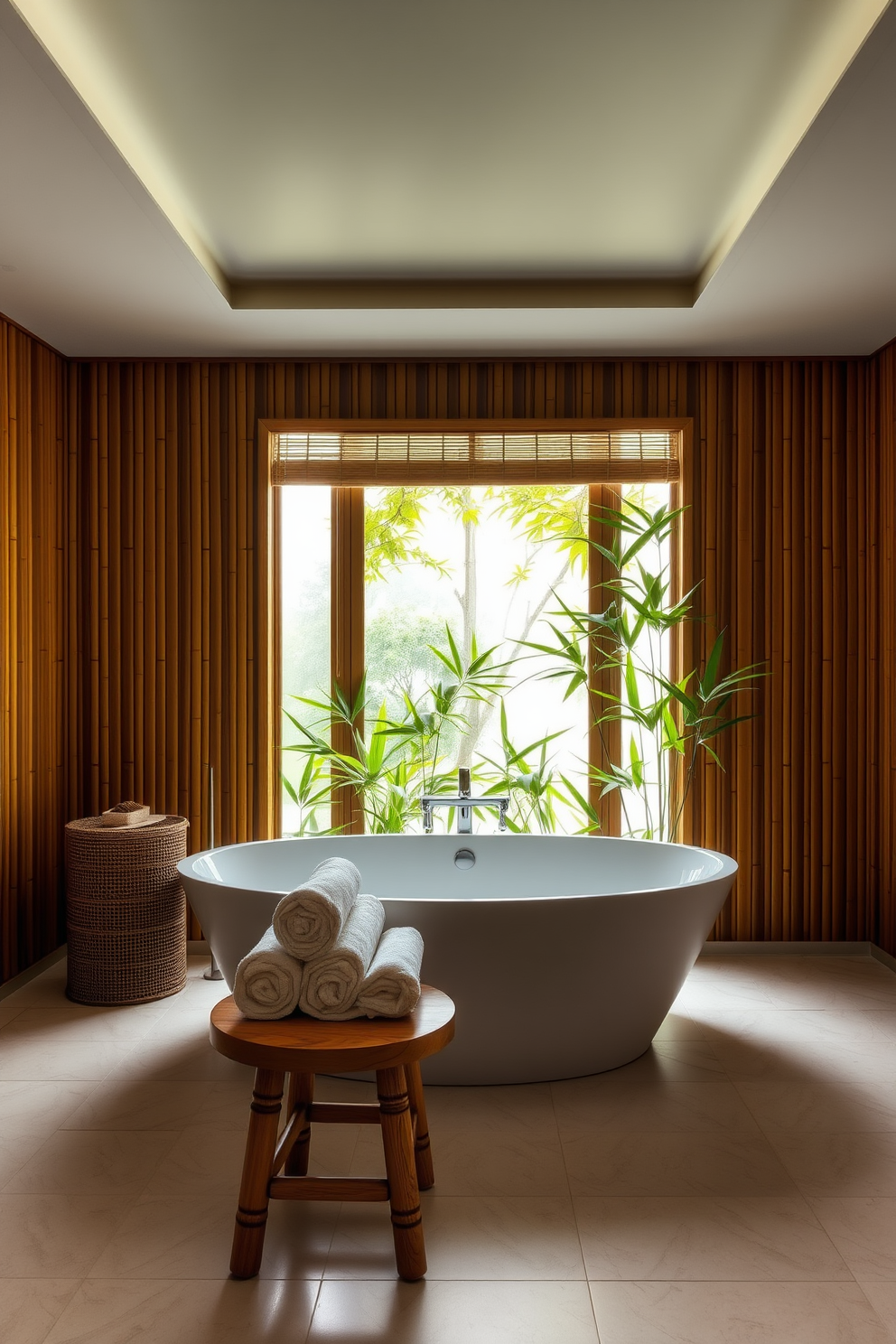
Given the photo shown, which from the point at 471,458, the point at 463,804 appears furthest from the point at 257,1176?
the point at 471,458

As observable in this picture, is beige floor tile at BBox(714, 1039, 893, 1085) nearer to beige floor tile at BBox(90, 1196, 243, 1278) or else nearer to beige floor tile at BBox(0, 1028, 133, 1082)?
beige floor tile at BBox(90, 1196, 243, 1278)

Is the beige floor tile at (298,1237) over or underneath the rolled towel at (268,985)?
underneath

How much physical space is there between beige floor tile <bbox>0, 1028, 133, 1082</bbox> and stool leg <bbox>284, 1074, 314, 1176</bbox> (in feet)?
2.98

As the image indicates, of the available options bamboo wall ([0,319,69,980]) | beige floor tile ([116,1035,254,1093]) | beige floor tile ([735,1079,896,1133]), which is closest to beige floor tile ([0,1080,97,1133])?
beige floor tile ([116,1035,254,1093])

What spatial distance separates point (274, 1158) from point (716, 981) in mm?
2243

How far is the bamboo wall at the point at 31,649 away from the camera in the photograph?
3.69 m

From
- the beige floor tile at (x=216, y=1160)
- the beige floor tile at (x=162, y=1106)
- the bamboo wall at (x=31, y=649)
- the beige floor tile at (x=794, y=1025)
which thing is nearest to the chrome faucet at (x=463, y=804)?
the beige floor tile at (x=794, y=1025)

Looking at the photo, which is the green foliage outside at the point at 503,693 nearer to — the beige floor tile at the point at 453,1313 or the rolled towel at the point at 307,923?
the rolled towel at the point at 307,923

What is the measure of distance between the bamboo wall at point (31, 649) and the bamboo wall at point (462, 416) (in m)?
0.12

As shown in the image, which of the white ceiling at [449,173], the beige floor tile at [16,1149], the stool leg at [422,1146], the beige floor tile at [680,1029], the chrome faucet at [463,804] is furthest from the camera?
the chrome faucet at [463,804]

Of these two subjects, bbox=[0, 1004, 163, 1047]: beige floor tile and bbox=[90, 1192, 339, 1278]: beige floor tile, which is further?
bbox=[0, 1004, 163, 1047]: beige floor tile

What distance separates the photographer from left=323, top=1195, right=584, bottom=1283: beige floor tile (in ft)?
6.71

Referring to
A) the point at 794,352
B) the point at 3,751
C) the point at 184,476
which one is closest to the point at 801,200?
the point at 794,352

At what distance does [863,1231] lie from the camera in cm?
219
